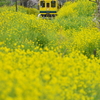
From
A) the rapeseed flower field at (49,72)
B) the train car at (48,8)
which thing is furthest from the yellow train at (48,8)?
the rapeseed flower field at (49,72)

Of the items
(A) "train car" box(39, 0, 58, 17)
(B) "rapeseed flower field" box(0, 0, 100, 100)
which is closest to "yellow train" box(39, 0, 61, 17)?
(A) "train car" box(39, 0, 58, 17)

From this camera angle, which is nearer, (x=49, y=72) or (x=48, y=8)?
(x=49, y=72)

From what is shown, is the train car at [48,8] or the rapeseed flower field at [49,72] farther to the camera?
the train car at [48,8]

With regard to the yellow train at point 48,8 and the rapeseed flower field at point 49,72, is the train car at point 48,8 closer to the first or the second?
the yellow train at point 48,8

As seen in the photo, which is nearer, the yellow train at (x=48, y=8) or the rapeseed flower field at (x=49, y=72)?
the rapeseed flower field at (x=49, y=72)

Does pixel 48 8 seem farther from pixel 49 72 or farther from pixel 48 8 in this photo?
pixel 49 72

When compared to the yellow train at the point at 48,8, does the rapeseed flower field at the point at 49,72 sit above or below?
below

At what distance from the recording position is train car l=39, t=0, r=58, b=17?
2493 centimetres

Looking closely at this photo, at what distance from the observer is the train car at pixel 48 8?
24.9 meters

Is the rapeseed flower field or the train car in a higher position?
the train car

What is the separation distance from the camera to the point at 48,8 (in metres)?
25.2

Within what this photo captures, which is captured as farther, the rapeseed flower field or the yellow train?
the yellow train

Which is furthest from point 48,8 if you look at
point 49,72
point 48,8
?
point 49,72

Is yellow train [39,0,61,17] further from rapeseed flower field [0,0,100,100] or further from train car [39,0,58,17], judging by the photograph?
rapeseed flower field [0,0,100,100]
